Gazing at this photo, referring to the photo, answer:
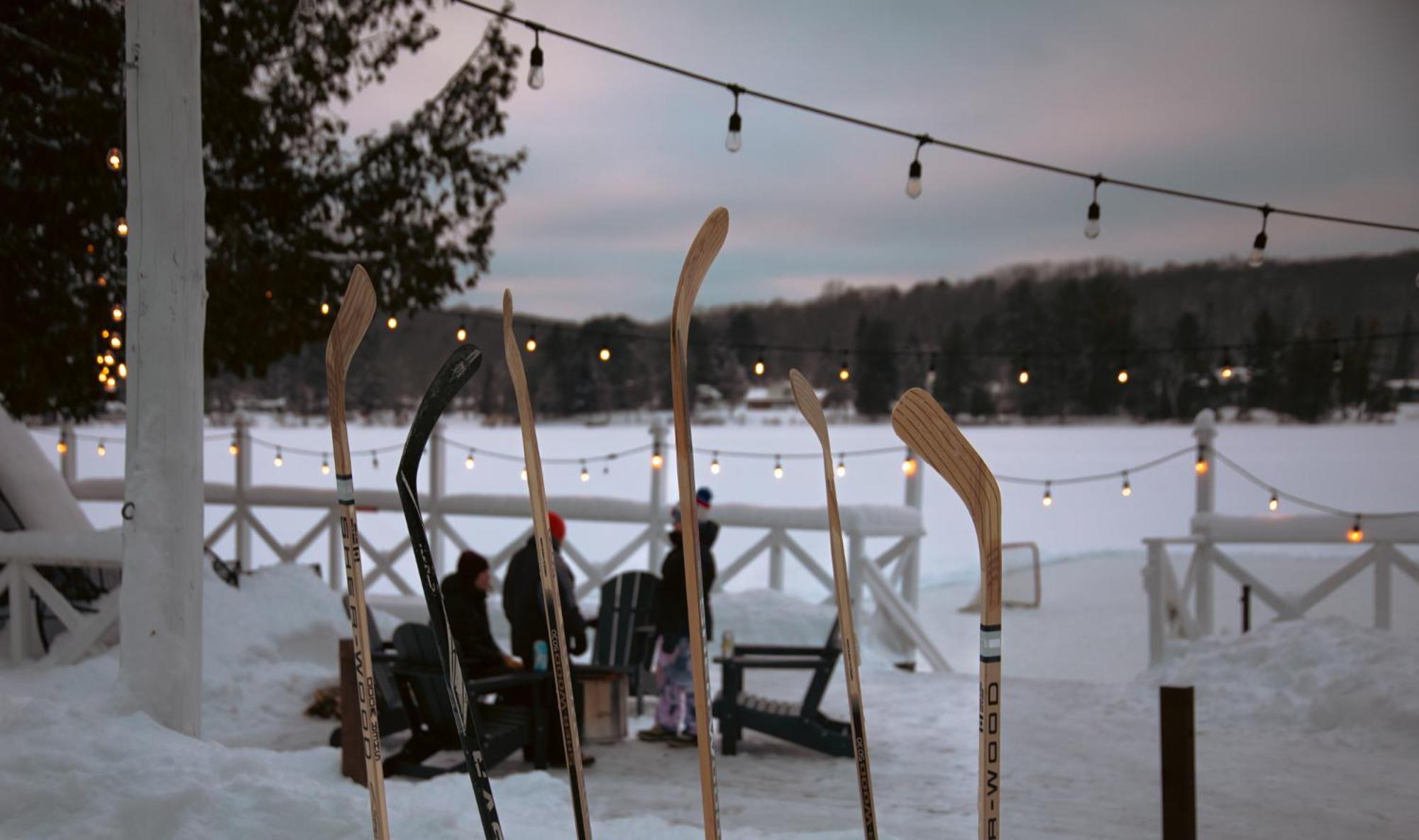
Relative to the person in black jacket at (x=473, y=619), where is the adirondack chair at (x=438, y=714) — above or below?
below

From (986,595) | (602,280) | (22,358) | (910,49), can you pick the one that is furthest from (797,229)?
(986,595)

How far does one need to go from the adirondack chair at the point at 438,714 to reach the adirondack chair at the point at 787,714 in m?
0.91

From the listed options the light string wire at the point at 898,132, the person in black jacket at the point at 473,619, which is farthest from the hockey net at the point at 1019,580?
the person in black jacket at the point at 473,619

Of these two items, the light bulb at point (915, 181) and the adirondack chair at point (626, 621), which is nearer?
the light bulb at point (915, 181)

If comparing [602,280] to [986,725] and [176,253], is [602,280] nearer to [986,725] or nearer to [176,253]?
[176,253]

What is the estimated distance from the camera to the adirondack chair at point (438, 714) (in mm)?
4699

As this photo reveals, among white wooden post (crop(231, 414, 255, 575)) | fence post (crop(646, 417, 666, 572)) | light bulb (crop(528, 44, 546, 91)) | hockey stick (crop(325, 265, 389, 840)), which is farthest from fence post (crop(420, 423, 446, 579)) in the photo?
hockey stick (crop(325, 265, 389, 840))

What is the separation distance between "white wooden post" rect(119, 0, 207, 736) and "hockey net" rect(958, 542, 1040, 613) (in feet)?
31.2

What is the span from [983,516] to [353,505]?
1.28 m

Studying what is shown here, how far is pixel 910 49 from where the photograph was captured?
13227 millimetres

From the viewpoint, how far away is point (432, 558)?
2.12 m

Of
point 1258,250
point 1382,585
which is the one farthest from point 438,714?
point 1382,585

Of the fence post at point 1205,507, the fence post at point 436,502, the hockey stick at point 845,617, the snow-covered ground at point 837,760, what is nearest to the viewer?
the hockey stick at point 845,617

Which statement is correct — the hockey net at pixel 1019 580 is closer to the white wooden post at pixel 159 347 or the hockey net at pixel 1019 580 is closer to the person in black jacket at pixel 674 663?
the person in black jacket at pixel 674 663
